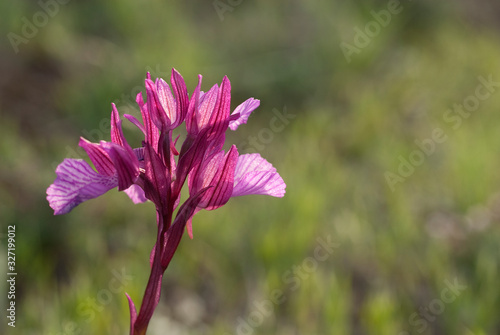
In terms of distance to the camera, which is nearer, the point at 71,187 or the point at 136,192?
the point at 71,187

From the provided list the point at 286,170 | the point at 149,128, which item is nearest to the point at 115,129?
the point at 149,128

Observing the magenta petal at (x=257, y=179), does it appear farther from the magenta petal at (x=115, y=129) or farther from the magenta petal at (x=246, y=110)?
the magenta petal at (x=115, y=129)

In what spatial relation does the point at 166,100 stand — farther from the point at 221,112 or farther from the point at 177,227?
the point at 177,227

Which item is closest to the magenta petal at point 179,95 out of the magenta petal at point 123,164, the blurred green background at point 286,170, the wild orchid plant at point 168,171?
the wild orchid plant at point 168,171

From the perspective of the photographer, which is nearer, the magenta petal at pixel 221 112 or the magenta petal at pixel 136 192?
the magenta petal at pixel 221 112

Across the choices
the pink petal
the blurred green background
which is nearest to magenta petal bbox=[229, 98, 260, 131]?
the pink petal

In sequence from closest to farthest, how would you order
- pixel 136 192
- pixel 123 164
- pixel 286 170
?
pixel 123 164 → pixel 136 192 → pixel 286 170

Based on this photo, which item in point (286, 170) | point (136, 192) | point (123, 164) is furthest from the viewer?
point (286, 170)
